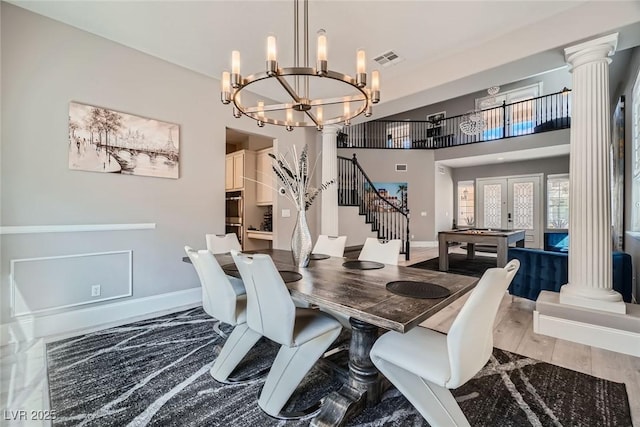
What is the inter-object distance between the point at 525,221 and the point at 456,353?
9.55 meters

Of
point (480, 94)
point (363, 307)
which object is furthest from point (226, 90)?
point (480, 94)

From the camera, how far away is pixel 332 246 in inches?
120

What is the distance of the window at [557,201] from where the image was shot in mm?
7961

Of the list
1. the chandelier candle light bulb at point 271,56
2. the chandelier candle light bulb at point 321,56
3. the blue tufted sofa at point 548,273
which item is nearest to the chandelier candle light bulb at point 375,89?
the chandelier candle light bulb at point 321,56

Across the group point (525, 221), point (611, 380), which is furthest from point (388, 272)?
point (525, 221)

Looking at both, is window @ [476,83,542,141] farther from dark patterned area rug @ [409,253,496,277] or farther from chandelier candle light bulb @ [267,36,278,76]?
chandelier candle light bulb @ [267,36,278,76]

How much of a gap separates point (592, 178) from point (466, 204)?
7.87 meters

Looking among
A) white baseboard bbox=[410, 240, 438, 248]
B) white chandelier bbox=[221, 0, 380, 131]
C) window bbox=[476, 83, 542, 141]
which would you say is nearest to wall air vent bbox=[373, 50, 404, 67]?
white chandelier bbox=[221, 0, 380, 131]

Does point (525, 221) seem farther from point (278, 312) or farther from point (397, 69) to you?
point (278, 312)

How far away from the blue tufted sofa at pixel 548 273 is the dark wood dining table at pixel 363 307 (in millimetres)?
2062

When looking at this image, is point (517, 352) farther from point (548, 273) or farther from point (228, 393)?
point (228, 393)

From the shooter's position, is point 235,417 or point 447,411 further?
point 235,417

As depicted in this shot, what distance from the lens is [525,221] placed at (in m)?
8.70

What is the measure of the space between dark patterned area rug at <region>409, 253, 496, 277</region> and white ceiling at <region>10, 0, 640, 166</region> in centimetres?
344
